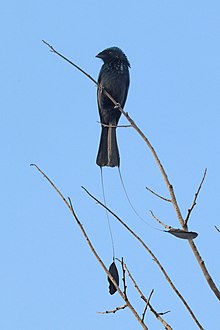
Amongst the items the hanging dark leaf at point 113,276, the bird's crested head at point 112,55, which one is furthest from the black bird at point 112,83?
the hanging dark leaf at point 113,276

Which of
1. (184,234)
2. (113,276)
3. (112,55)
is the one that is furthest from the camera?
(112,55)

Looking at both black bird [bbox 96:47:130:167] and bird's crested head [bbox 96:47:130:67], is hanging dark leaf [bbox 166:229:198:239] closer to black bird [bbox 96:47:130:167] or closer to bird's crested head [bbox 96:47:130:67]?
black bird [bbox 96:47:130:167]

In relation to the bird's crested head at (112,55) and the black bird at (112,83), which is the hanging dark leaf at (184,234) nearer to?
the black bird at (112,83)

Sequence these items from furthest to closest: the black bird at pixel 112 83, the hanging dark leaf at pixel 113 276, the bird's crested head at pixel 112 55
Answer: the bird's crested head at pixel 112 55
the black bird at pixel 112 83
the hanging dark leaf at pixel 113 276

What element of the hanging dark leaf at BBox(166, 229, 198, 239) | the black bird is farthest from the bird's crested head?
the hanging dark leaf at BBox(166, 229, 198, 239)

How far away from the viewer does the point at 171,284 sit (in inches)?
91.6

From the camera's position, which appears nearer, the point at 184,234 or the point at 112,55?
the point at 184,234

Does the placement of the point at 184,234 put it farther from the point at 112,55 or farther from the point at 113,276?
the point at 112,55

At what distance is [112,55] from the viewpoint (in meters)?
5.66

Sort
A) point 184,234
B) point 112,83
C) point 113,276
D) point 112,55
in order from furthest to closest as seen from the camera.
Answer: point 112,55, point 112,83, point 113,276, point 184,234

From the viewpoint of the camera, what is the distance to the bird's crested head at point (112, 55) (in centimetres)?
564

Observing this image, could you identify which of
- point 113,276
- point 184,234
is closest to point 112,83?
point 113,276

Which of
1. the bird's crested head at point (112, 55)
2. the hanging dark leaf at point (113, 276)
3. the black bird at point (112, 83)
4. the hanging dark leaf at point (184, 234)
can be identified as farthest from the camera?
the bird's crested head at point (112, 55)

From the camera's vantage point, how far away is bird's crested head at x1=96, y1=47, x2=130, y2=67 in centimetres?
564
